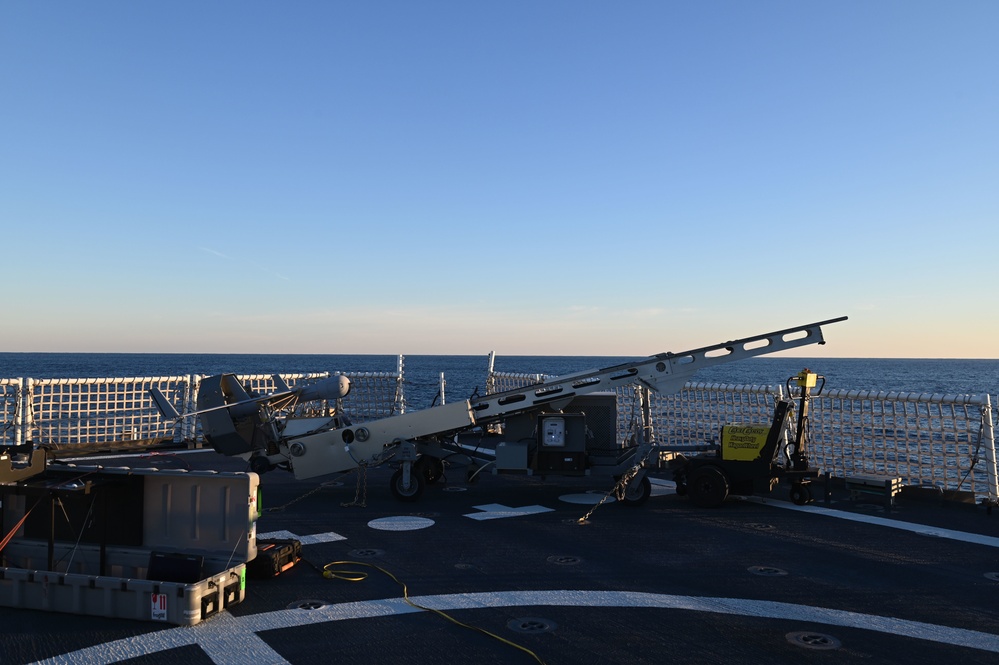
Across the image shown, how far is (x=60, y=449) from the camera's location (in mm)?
16031

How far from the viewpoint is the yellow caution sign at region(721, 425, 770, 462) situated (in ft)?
37.8

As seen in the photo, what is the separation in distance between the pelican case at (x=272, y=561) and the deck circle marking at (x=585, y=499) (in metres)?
5.45

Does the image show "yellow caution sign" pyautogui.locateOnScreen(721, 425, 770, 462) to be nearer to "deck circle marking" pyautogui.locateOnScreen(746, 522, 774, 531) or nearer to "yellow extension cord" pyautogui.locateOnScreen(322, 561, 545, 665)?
"deck circle marking" pyautogui.locateOnScreen(746, 522, 774, 531)

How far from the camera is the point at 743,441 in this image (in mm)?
11602

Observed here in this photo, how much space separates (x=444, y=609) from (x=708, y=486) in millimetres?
6108

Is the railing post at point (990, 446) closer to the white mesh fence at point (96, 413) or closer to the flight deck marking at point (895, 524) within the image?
the flight deck marking at point (895, 524)

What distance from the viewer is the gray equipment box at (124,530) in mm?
6535

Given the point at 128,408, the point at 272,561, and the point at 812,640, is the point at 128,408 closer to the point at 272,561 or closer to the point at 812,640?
the point at 272,561

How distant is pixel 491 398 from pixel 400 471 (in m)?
1.96

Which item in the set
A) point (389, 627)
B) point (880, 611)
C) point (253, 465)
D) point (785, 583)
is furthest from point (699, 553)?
point (253, 465)

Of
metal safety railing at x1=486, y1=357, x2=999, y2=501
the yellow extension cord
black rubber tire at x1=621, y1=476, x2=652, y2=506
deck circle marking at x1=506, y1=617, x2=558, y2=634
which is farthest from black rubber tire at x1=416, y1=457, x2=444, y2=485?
deck circle marking at x1=506, y1=617, x2=558, y2=634

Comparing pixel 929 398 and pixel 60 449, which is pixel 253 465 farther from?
pixel 929 398

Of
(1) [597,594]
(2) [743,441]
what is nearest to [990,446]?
(2) [743,441]

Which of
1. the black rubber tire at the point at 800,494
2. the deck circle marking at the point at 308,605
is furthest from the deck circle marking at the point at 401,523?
the black rubber tire at the point at 800,494
